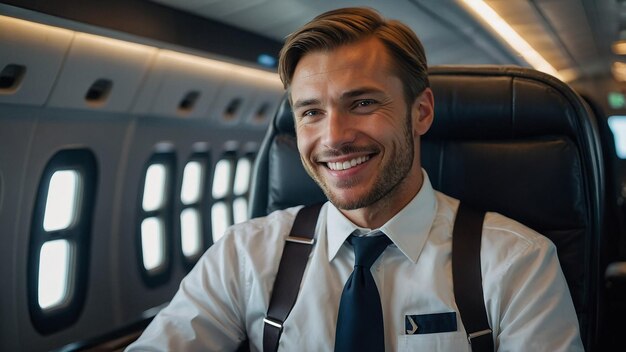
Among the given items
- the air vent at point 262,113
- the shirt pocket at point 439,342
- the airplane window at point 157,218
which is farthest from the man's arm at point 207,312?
the air vent at point 262,113

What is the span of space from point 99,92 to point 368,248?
334cm

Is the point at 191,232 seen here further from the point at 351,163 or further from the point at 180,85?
the point at 351,163

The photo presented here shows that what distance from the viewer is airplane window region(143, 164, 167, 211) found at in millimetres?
6139

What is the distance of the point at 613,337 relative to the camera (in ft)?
7.91

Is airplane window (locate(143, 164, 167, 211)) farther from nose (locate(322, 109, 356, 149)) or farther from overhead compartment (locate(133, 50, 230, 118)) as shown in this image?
nose (locate(322, 109, 356, 149))

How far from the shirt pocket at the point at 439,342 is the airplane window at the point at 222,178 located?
582 centimetres

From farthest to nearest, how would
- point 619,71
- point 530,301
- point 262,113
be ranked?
point 619,71 → point 262,113 → point 530,301

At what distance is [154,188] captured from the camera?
630 cm

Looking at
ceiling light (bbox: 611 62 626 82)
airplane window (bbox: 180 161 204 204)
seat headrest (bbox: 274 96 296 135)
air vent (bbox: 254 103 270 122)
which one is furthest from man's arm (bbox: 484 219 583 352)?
ceiling light (bbox: 611 62 626 82)

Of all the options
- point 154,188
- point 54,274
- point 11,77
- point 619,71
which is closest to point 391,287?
point 11,77

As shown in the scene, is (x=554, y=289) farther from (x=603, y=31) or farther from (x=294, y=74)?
(x=603, y=31)

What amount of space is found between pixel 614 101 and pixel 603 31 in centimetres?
521

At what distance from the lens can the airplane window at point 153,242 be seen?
246 inches

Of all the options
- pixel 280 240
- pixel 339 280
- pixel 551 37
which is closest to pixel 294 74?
pixel 280 240
